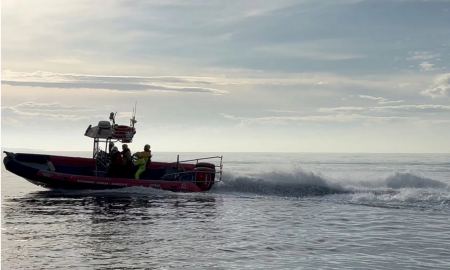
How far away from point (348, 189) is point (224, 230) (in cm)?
1558

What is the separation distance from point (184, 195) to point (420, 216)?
39.6 feet

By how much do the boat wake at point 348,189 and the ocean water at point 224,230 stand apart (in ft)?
0.49

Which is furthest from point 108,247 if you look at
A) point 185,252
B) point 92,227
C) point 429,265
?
point 429,265

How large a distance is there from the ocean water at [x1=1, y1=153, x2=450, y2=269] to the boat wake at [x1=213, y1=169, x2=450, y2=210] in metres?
0.15

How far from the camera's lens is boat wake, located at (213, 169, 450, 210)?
24391 millimetres

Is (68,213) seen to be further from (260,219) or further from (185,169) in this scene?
(185,169)

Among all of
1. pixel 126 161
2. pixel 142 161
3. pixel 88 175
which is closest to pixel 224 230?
pixel 126 161

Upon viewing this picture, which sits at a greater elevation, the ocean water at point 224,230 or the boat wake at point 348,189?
the boat wake at point 348,189

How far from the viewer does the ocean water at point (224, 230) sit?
450 inches

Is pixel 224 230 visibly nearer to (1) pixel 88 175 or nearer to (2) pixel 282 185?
(1) pixel 88 175

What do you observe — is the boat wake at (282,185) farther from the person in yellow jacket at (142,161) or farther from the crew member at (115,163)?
the crew member at (115,163)

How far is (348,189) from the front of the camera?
96.5ft

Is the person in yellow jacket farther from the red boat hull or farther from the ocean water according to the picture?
the ocean water

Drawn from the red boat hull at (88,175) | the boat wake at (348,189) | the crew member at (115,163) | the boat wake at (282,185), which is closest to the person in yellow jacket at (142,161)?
the red boat hull at (88,175)
